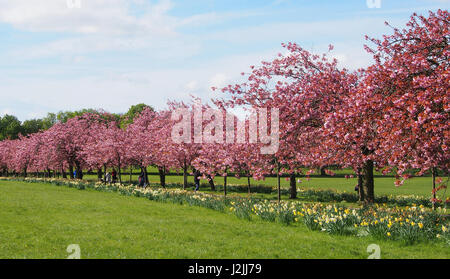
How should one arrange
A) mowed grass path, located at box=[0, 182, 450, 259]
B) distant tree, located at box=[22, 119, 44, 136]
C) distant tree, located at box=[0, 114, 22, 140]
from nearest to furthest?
mowed grass path, located at box=[0, 182, 450, 259]
distant tree, located at box=[0, 114, 22, 140]
distant tree, located at box=[22, 119, 44, 136]

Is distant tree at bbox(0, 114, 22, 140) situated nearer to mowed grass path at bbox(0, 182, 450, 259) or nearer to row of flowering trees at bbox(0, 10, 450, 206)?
row of flowering trees at bbox(0, 10, 450, 206)

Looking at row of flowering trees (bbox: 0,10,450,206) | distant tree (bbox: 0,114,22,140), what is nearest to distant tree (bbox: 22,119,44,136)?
distant tree (bbox: 0,114,22,140)

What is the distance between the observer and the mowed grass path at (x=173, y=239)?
958cm

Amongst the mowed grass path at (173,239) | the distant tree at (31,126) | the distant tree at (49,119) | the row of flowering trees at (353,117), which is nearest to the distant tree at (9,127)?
the distant tree at (31,126)

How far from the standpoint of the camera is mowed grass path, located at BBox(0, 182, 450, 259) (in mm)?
9578

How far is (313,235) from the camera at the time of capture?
11.6 meters

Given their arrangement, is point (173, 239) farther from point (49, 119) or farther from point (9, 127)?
point (49, 119)

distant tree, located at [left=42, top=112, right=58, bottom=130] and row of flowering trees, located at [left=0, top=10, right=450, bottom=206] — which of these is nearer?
row of flowering trees, located at [left=0, top=10, right=450, bottom=206]

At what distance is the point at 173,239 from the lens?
11.0 metres

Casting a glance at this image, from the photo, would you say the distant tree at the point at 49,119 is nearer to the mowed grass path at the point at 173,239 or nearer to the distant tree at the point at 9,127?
the distant tree at the point at 9,127

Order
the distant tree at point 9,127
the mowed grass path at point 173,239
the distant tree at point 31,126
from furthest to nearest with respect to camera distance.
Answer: the distant tree at point 31,126 → the distant tree at point 9,127 → the mowed grass path at point 173,239

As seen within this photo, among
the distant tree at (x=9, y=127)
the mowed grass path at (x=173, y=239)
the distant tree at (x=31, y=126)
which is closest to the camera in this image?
the mowed grass path at (x=173, y=239)

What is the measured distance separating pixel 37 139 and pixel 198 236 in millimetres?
47507
